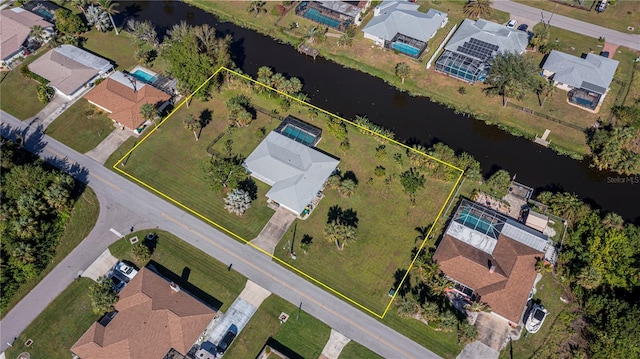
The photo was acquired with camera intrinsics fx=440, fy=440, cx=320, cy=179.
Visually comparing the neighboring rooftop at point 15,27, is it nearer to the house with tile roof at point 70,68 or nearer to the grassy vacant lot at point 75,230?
the house with tile roof at point 70,68

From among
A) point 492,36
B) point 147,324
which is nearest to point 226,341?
point 147,324

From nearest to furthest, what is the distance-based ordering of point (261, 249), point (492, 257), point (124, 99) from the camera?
1. point (492, 257)
2. point (261, 249)
3. point (124, 99)

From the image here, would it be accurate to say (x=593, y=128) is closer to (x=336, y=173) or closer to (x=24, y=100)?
(x=336, y=173)

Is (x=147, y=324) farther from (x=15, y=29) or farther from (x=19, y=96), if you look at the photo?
(x=15, y=29)

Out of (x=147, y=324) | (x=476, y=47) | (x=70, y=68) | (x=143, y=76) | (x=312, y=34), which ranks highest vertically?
(x=476, y=47)

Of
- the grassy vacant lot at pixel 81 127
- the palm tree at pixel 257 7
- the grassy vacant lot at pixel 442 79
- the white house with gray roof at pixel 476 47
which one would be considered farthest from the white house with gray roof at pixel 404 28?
the grassy vacant lot at pixel 81 127

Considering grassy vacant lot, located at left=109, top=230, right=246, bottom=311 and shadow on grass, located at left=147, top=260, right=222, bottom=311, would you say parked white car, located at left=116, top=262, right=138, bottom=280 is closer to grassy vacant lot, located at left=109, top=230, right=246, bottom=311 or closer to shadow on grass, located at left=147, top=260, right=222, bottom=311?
grassy vacant lot, located at left=109, top=230, right=246, bottom=311

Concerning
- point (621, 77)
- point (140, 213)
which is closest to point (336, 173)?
point (140, 213)
